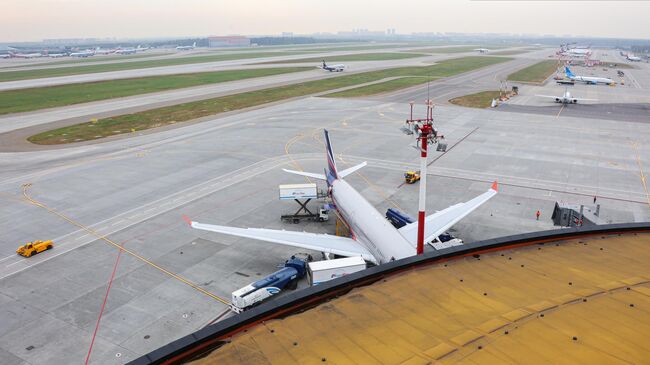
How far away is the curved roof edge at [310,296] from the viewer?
1366 centimetres

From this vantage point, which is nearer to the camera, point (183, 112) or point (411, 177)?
point (411, 177)

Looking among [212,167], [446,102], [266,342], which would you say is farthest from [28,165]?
[446,102]

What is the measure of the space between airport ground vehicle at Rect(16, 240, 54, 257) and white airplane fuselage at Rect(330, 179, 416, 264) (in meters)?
27.0

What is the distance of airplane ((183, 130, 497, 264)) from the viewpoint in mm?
30688

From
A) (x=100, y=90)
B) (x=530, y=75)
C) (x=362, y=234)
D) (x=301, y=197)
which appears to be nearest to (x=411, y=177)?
(x=301, y=197)

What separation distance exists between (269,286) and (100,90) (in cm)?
13294

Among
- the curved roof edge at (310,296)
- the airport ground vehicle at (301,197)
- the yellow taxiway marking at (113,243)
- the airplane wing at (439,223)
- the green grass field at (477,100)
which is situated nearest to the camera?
the curved roof edge at (310,296)

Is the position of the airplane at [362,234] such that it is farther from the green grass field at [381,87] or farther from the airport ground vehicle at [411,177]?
the green grass field at [381,87]

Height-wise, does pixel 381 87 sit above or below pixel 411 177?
above

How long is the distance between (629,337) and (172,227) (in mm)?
39022

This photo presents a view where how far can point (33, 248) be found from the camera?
38344mm

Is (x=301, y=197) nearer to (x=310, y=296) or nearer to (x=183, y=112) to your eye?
(x=310, y=296)

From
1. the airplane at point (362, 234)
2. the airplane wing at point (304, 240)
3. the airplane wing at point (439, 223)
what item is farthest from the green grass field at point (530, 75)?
the airplane wing at point (304, 240)

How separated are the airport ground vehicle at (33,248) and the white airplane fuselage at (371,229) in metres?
27.0
